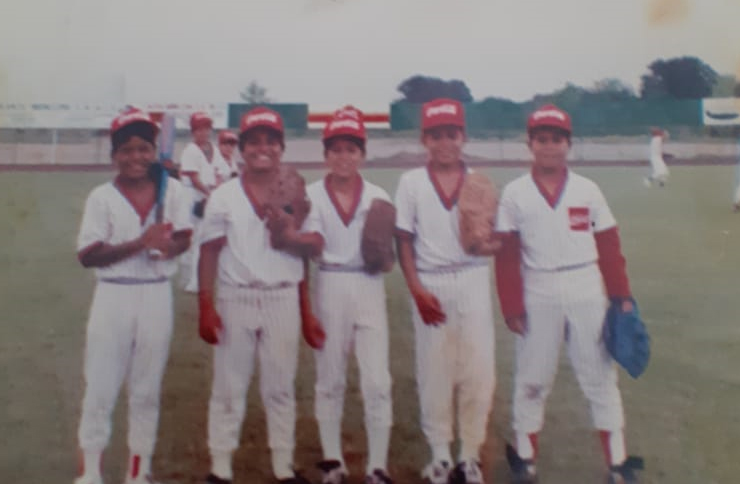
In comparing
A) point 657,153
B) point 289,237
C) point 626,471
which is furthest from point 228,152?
point 626,471

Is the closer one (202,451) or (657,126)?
(202,451)

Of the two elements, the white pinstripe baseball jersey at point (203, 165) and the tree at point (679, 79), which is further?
the tree at point (679, 79)

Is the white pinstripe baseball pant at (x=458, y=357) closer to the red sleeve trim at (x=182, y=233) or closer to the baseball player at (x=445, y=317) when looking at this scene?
the baseball player at (x=445, y=317)

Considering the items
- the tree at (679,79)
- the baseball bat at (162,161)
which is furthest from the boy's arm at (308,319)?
the tree at (679,79)

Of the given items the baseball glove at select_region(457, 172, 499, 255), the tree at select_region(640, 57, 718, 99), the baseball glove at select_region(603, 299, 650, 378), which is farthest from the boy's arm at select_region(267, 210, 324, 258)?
the tree at select_region(640, 57, 718, 99)

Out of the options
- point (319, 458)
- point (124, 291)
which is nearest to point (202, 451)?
point (319, 458)

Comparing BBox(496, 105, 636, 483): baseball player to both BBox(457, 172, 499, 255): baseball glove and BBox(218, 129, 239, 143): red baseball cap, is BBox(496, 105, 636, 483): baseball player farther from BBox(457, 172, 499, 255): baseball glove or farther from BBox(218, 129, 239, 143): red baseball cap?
BBox(218, 129, 239, 143): red baseball cap

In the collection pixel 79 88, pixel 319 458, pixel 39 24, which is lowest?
pixel 319 458

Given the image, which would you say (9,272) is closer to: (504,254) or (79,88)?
(79,88)
